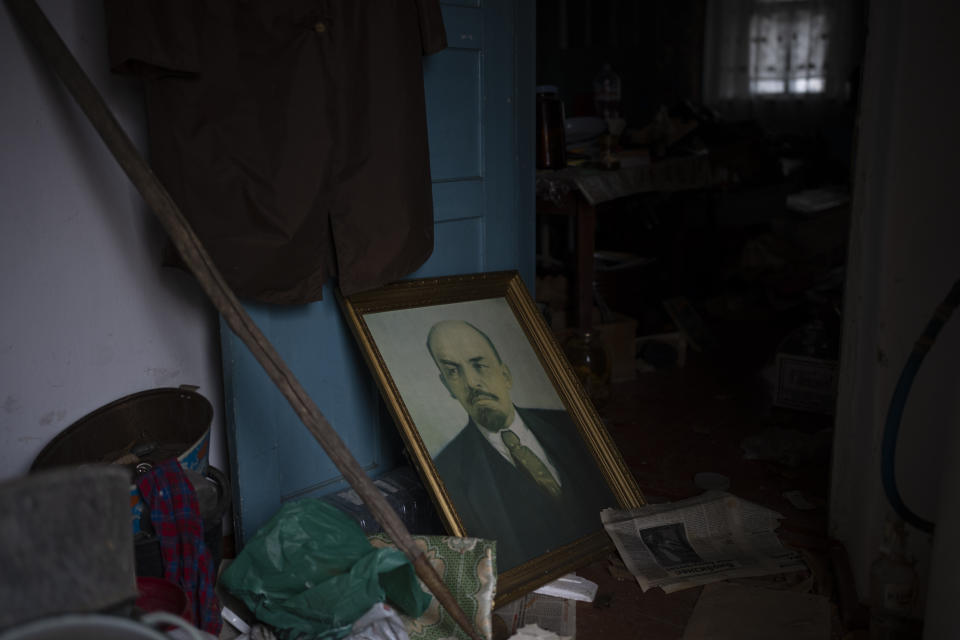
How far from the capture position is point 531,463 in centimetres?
239

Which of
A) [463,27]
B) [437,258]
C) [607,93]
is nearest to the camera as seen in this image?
[463,27]

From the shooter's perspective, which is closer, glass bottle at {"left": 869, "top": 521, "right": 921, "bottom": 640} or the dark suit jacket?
glass bottle at {"left": 869, "top": 521, "right": 921, "bottom": 640}

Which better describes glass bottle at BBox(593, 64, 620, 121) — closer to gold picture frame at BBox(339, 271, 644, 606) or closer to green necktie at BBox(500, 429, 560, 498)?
gold picture frame at BBox(339, 271, 644, 606)

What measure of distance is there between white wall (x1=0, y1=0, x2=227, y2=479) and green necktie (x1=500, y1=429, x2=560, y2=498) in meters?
1.03

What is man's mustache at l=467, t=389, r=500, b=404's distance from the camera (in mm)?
2405

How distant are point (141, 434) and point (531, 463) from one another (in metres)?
1.12

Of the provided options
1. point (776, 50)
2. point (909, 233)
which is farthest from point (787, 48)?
point (909, 233)

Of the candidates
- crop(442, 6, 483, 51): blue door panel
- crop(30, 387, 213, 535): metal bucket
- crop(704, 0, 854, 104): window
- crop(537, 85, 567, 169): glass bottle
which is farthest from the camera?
crop(704, 0, 854, 104): window

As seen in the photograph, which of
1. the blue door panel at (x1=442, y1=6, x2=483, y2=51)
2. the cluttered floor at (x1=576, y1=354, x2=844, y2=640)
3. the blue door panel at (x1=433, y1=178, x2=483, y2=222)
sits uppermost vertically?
the blue door panel at (x1=442, y1=6, x2=483, y2=51)

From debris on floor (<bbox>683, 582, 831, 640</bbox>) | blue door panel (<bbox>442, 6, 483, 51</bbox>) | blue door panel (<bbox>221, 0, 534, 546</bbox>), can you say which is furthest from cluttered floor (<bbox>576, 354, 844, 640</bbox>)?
blue door panel (<bbox>442, 6, 483, 51</bbox>)

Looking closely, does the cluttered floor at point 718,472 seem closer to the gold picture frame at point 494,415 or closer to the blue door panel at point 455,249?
the gold picture frame at point 494,415

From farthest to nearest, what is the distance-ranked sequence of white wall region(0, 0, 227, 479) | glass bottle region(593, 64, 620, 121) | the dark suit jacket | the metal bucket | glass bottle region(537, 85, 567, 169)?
glass bottle region(593, 64, 620, 121)
glass bottle region(537, 85, 567, 169)
the dark suit jacket
the metal bucket
white wall region(0, 0, 227, 479)

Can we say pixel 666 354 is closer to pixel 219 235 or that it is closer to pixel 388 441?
pixel 388 441

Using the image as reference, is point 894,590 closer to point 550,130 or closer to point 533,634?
point 533,634
